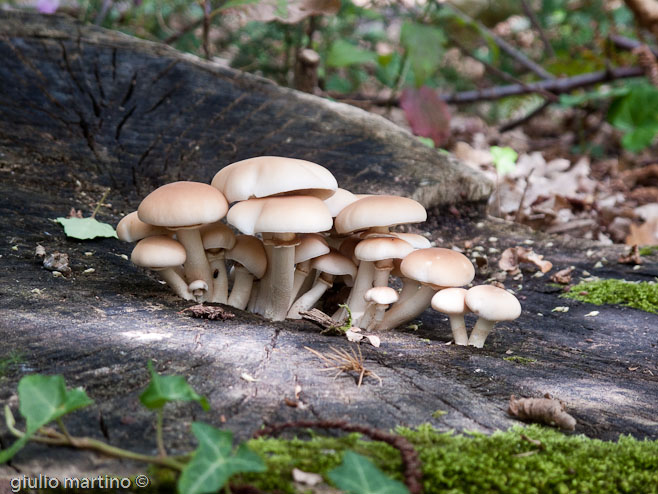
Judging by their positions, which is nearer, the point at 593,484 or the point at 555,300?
the point at 593,484

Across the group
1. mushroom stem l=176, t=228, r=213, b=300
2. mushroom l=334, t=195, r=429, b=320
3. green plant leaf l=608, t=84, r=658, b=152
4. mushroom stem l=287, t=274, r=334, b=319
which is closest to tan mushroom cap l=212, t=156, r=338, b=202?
mushroom l=334, t=195, r=429, b=320

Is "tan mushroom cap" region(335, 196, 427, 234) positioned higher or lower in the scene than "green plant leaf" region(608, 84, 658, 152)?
lower

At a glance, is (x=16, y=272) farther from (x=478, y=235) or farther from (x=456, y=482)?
(x=478, y=235)

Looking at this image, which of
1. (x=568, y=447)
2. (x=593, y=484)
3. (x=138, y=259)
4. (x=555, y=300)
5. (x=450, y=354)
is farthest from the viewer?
(x=555, y=300)

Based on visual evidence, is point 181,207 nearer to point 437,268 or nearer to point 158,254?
point 158,254

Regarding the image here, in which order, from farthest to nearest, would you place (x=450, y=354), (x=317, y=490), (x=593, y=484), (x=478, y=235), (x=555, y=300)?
(x=478, y=235) → (x=555, y=300) → (x=450, y=354) → (x=593, y=484) → (x=317, y=490)

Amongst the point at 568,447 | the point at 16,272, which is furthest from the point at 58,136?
the point at 568,447

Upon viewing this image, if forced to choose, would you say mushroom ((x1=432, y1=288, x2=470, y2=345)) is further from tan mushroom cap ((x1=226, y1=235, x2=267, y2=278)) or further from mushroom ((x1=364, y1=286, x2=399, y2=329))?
tan mushroom cap ((x1=226, y1=235, x2=267, y2=278))
